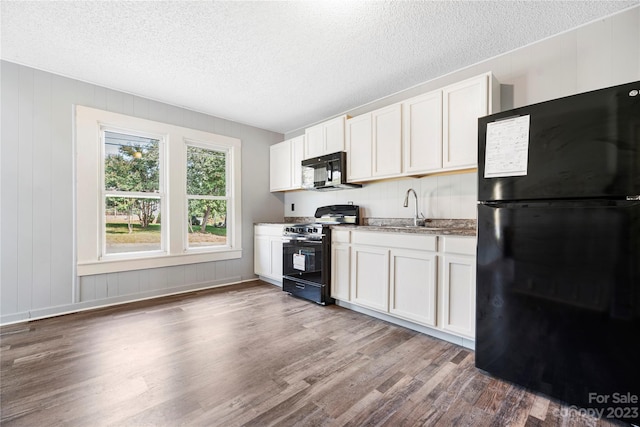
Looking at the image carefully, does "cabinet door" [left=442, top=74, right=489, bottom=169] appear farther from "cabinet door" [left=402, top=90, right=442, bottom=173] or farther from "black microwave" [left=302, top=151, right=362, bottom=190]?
"black microwave" [left=302, top=151, right=362, bottom=190]

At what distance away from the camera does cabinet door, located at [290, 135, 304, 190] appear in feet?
13.9

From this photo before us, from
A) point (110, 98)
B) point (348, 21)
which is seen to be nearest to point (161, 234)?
point (110, 98)

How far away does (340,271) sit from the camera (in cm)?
325

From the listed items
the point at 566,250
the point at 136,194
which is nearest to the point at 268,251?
the point at 136,194

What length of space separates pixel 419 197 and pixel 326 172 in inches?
49.4

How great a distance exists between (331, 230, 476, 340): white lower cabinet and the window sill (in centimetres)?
193

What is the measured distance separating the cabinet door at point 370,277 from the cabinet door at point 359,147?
3.05ft

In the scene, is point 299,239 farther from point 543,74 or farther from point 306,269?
point 543,74

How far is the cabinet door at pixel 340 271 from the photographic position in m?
3.17

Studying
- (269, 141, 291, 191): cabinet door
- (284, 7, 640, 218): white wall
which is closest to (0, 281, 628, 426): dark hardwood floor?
(284, 7, 640, 218): white wall

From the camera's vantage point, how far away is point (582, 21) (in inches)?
83.8

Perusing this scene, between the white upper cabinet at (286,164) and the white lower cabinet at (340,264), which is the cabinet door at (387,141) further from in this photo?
the white upper cabinet at (286,164)

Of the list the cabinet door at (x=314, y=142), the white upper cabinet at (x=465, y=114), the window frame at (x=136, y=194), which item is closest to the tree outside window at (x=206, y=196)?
the window frame at (x=136, y=194)

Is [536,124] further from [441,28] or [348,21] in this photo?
[348,21]
